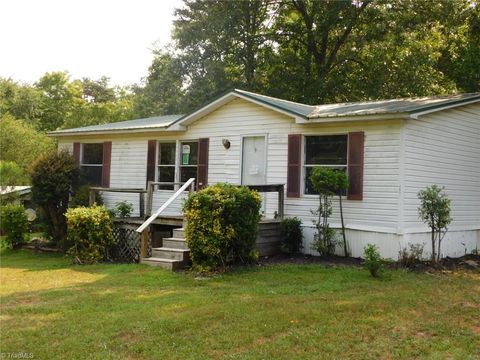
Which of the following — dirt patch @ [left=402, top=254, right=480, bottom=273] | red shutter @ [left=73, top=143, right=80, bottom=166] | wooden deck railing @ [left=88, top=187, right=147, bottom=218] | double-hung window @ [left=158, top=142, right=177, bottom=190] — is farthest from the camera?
red shutter @ [left=73, top=143, right=80, bottom=166]

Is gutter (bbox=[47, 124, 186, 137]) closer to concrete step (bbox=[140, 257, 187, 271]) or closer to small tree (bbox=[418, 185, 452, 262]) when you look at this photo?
concrete step (bbox=[140, 257, 187, 271])

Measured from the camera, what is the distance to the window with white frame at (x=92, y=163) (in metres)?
15.8

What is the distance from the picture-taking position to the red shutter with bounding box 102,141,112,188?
15.5 metres

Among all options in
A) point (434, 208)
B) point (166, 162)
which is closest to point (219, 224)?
point (434, 208)

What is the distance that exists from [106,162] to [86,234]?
454 centimetres

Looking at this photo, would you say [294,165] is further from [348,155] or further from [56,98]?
[56,98]

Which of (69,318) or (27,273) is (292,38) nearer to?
(27,273)

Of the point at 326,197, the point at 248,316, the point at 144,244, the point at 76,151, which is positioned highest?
the point at 76,151

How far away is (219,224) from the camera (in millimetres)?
9156

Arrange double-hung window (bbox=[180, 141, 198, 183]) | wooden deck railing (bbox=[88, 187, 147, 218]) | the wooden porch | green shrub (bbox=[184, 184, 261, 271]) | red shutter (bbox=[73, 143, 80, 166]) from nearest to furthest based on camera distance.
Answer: green shrub (bbox=[184, 184, 261, 271])
the wooden porch
wooden deck railing (bbox=[88, 187, 147, 218])
double-hung window (bbox=[180, 141, 198, 183])
red shutter (bbox=[73, 143, 80, 166])

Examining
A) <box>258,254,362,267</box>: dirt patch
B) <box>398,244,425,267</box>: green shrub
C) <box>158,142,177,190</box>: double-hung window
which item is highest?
<box>158,142,177,190</box>: double-hung window

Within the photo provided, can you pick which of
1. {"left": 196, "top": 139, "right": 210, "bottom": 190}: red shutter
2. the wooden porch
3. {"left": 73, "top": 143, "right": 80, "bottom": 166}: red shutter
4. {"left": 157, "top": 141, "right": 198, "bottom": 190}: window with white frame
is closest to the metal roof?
{"left": 157, "top": 141, "right": 198, "bottom": 190}: window with white frame

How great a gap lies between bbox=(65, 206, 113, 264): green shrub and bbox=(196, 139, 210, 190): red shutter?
2.82 metres

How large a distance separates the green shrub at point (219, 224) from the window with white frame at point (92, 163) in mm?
7195
